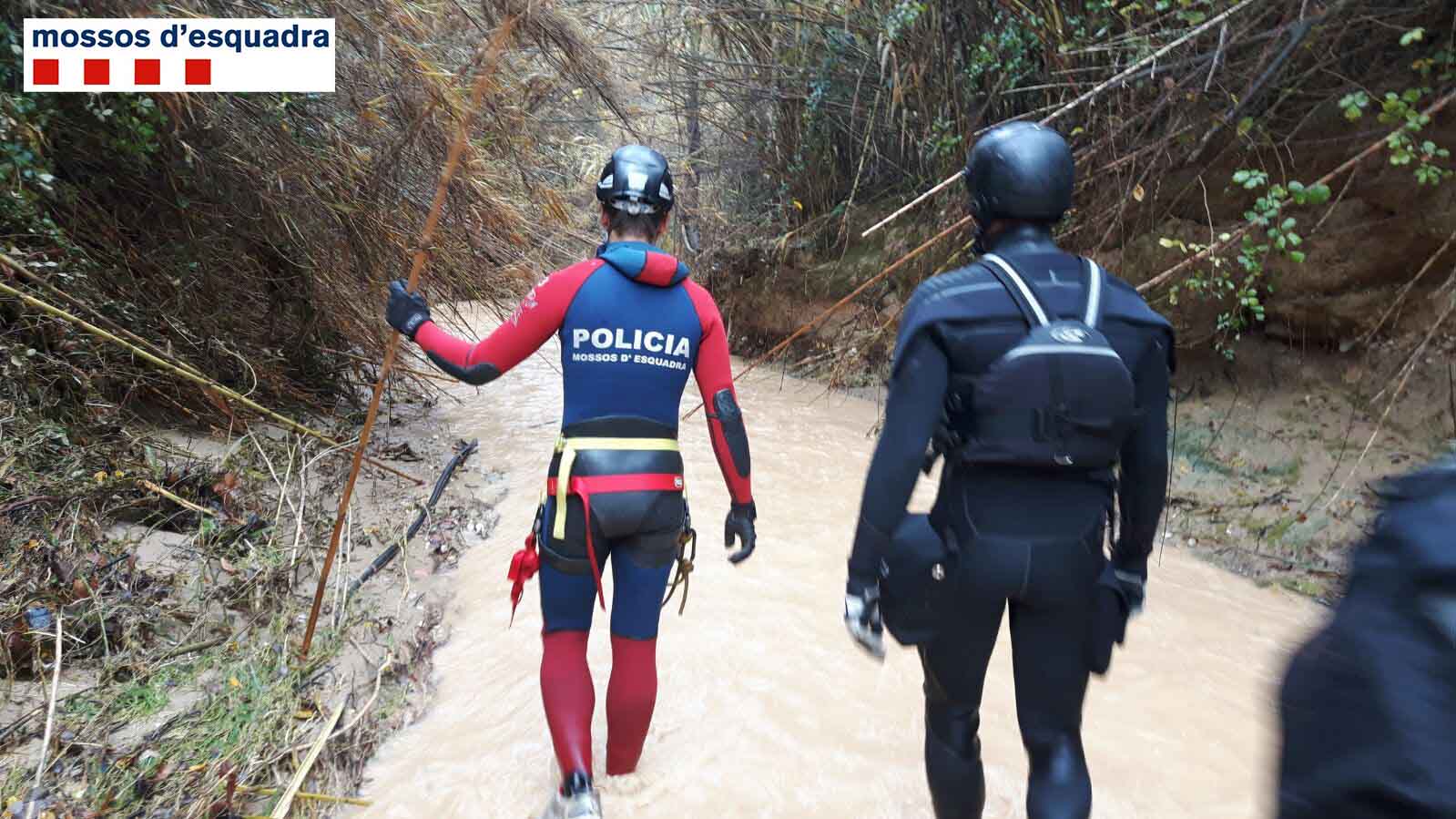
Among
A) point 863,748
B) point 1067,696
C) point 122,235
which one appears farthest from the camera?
point 122,235

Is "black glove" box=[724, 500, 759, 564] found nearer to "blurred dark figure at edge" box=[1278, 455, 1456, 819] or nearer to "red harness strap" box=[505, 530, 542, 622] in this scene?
"red harness strap" box=[505, 530, 542, 622]

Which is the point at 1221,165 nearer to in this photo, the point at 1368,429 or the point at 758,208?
the point at 1368,429

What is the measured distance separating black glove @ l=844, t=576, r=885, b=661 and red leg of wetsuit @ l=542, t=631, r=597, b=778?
826mm

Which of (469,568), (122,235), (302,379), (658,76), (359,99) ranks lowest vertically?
(469,568)

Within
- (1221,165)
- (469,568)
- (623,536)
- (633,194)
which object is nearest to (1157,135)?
(1221,165)

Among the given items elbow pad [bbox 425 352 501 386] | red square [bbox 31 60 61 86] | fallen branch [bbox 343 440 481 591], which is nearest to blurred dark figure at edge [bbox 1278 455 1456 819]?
elbow pad [bbox 425 352 501 386]

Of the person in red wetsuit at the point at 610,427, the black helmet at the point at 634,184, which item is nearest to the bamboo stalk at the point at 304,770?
the person in red wetsuit at the point at 610,427

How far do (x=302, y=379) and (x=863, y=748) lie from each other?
452 cm

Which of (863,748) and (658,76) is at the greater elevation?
(658,76)

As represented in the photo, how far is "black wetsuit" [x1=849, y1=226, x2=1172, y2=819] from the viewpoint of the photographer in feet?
5.13

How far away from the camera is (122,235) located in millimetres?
3992

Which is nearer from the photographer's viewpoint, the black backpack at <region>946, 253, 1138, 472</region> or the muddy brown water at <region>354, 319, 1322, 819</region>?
the black backpack at <region>946, 253, 1138, 472</region>

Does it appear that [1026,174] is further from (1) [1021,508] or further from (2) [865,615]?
(2) [865,615]

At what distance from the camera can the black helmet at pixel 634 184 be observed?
2.17 m
